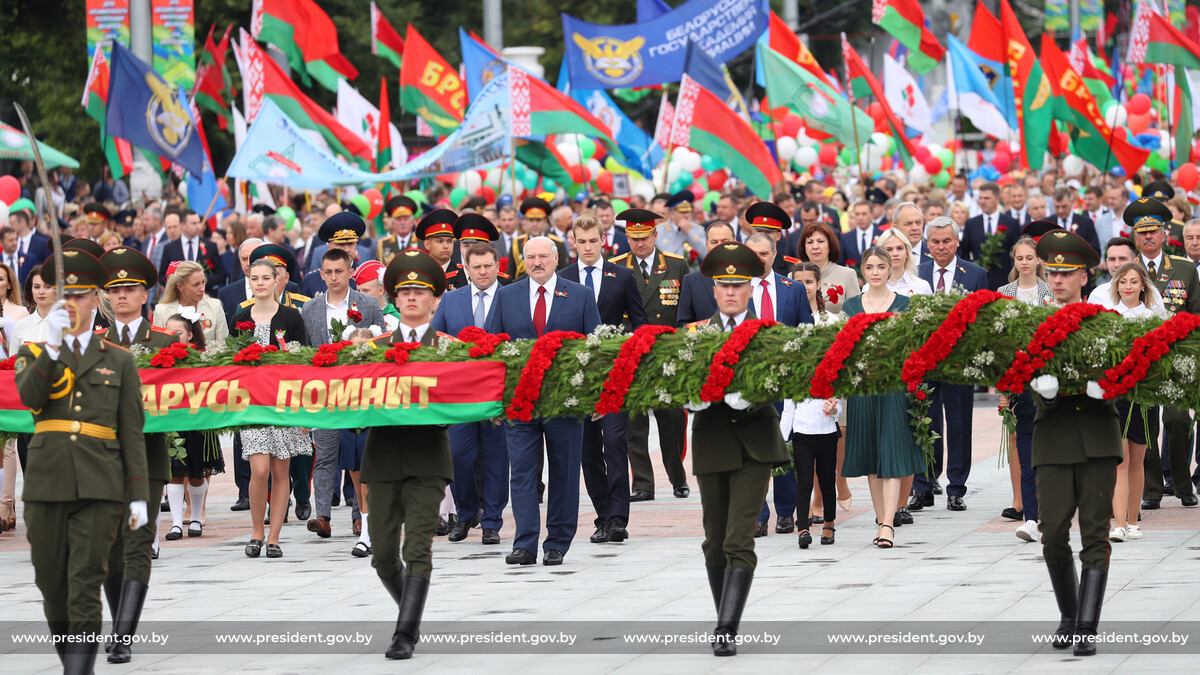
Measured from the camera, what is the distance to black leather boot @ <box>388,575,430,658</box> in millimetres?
7781

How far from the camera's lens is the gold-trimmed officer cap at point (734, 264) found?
8.46 m

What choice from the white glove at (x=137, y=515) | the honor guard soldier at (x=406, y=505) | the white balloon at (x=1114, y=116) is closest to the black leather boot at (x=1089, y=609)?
the honor guard soldier at (x=406, y=505)

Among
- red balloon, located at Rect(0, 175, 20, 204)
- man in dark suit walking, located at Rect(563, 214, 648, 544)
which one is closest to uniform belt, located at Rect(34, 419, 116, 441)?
man in dark suit walking, located at Rect(563, 214, 648, 544)

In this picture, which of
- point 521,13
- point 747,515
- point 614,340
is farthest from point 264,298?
point 521,13

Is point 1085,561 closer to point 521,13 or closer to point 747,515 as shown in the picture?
point 747,515

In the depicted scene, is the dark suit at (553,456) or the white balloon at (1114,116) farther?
the white balloon at (1114,116)

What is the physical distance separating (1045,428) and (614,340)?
2194mm

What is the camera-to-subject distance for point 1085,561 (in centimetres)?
771

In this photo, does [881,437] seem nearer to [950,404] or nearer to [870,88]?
[950,404]

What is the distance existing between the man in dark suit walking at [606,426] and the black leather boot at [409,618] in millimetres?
2876

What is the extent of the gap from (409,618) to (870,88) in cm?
1871

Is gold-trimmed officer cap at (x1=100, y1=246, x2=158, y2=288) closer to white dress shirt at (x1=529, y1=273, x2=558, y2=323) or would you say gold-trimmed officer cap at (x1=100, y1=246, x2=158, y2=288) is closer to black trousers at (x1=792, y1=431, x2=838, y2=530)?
white dress shirt at (x1=529, y1=273, x2=558, y2=323)

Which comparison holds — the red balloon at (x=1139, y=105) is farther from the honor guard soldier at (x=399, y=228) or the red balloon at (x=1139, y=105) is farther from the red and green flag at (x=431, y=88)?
the honor guard soldier at (x=399, y=228)

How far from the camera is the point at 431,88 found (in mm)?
24922
